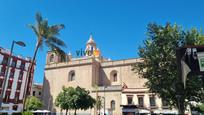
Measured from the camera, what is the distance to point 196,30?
808 inches

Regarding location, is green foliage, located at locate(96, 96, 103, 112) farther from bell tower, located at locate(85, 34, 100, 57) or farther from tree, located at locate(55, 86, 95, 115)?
bell tower, located at locate(85, 34, 100, 57)

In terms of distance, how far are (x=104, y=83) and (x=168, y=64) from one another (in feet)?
103

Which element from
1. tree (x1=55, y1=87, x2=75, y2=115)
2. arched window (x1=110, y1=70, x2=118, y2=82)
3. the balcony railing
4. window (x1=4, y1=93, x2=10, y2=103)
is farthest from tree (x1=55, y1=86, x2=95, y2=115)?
arched window (x1=110, y1=70, x2=118, y2=82)

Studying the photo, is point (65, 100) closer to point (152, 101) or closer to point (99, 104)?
point (99, 104)

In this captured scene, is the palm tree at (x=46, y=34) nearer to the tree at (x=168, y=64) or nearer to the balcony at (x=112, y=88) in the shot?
the tree at (x=168, y=64)

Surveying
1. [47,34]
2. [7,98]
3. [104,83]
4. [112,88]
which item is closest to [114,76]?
[104,83]

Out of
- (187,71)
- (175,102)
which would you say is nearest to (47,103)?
(175,102)

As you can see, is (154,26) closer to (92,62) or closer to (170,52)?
(170,52)

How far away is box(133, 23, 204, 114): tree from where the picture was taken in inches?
731

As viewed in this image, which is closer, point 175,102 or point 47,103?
point 175,102

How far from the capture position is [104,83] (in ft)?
162

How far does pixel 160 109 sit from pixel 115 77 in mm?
14422

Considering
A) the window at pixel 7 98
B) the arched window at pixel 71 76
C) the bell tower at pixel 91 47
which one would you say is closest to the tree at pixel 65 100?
the window at pixel 7 98

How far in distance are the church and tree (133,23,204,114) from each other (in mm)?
18581
